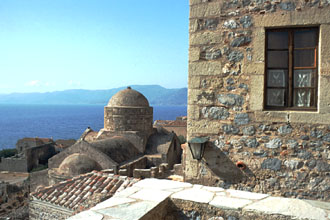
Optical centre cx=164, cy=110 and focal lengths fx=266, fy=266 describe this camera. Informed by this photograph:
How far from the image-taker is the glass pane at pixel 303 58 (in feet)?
12.5

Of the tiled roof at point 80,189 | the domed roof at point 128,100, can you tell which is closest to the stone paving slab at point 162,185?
the tiled roof at point 80,189

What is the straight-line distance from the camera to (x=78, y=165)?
1227cm

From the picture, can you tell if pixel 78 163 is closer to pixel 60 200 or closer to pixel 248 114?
pixel 60 200

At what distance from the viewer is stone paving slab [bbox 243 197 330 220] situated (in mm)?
2387

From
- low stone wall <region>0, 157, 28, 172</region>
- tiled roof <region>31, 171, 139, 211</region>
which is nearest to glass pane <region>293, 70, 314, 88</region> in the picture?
tiled roof <region>31, 171, 139, 211</region>

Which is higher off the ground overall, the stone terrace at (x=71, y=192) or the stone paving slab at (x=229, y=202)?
the stone paving slab at (x=229, y=202)

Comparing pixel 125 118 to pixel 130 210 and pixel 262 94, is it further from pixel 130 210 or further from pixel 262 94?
pixel 130 210

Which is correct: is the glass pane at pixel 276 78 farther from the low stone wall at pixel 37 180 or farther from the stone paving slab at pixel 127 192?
the low stone wall at pixel 37 180

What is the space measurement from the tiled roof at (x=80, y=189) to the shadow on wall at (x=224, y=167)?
11.1 feet

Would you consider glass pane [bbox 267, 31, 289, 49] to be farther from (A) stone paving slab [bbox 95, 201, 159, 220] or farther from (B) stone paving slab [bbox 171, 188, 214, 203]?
(A) stone paving slab [bbox 95, 201, 159, 220]

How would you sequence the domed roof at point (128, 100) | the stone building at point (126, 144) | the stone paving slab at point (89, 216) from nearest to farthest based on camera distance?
1. the stone paving slab at point (89, 216)
2. the stone building at point (126, 144)
3. the domed roof at point (128, 100)

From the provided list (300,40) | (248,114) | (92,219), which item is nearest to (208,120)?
(248,114)

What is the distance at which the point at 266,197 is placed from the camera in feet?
9.34

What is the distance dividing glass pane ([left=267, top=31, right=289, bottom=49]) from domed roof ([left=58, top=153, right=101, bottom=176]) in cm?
1042
